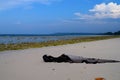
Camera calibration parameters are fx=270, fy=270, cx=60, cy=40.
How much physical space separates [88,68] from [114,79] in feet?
5.01

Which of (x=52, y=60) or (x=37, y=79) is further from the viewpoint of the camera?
(x=52, y=60)

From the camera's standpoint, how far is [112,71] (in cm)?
646

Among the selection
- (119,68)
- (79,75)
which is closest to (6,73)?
(79,75)

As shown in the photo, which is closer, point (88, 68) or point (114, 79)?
point (114, 79)

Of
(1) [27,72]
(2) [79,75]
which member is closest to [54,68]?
(1) [27,72]

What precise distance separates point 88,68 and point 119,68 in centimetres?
79

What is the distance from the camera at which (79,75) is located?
6.04 meters

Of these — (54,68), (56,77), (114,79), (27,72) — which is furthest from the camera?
(54,68)

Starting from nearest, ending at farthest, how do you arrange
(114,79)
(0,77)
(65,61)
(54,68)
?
(114,79)
(0,77)
(54,68)
(65,61)

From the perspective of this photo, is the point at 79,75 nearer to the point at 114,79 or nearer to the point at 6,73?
the point at 114,79

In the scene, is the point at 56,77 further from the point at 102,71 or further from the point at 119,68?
the point at 119,68

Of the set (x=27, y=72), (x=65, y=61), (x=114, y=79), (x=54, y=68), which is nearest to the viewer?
(x=114, y=79)

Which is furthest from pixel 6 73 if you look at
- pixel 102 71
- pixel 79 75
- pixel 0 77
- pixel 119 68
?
pixel 119 68

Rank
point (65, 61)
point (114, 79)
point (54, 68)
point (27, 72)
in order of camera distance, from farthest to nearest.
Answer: point (65, 61)
point (54, 68)
point (27, 72)
point (114, 79)
